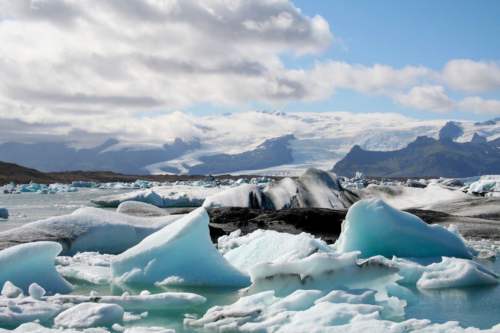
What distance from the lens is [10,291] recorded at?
7.35 m

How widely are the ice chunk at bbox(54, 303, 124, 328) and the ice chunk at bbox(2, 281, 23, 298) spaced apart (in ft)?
4.39

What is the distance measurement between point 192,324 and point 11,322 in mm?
1851

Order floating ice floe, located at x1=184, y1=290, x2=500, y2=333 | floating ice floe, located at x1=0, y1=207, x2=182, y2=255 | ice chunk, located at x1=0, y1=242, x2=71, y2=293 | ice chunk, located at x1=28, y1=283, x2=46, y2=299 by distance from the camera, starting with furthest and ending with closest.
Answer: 1. floating ice floe, located at x1=0, y1=207, x2=182, y2=255
2. ice chunk, located at x1=0, y1=242, x2=71, y2=293
3. ice chunk, located at x1=28, y1=283, x2=46, y2=299
4. floating ice floe, located at x1=184, y1=290, x2=500, y2=333

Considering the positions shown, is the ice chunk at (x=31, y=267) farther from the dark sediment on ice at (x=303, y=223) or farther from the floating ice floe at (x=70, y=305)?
the dark sediment on ice at (x=303, y=223)

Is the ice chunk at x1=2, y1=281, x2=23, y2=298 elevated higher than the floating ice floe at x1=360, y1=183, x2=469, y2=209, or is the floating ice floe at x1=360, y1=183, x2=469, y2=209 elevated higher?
the floating ice floe at x1=360, y1=183, x2=469, y2=209

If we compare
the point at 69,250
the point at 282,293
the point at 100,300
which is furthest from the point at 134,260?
the point at 69,250

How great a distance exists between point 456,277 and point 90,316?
5.16 meters

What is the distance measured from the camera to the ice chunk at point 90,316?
239 inches

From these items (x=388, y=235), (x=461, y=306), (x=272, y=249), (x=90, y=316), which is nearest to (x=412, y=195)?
(x=388, y=235)

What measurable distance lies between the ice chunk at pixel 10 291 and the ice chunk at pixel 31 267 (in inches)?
15.4

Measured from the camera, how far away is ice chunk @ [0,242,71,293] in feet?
26.2

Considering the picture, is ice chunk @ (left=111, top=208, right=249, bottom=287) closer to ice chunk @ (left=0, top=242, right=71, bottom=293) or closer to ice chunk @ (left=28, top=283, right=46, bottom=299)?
ice chunk @ (left=0, top=242, right=71, bottom=293)

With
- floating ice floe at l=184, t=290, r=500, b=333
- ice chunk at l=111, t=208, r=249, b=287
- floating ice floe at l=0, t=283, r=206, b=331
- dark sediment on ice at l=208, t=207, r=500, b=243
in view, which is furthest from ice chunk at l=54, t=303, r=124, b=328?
dark sediment on ice at l=208, t=207, r=500, b=243

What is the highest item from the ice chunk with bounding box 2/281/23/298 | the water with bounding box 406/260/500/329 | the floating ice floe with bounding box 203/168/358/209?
the floating ice floe with bounding box 203/168/358/209
